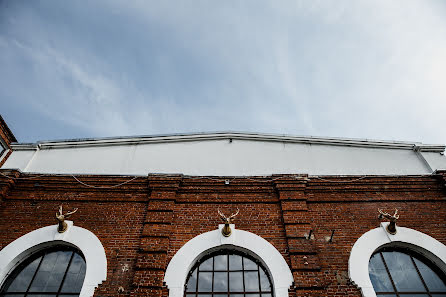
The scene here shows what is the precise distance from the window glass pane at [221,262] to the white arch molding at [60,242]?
226 cm

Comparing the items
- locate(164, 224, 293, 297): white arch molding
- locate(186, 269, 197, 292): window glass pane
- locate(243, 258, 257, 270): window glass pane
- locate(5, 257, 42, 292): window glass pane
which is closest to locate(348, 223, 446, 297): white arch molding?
locate(164, 224, 293, 297): white arch molding

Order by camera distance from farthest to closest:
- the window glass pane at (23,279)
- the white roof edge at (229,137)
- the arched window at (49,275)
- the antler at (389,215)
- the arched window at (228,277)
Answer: the white roof edge at (229,137), the antler at (389,215), the window glass pane at (23,279), the arched window at (49,275), the arched window at (228,277)

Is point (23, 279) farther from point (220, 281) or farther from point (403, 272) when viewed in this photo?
point (403, 272)

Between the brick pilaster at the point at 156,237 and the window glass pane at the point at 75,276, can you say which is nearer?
the brick pilaster at the point at 156,237

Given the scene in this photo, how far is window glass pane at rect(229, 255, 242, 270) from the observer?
600cm

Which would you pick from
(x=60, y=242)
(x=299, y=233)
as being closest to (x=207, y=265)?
(x=299, y=233)

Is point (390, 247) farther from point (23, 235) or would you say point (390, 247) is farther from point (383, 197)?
point (23, 235)

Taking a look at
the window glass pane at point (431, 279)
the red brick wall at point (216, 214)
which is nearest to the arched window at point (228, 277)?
the red brick wall at point (216, 214)

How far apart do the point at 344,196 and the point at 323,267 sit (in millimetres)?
1945

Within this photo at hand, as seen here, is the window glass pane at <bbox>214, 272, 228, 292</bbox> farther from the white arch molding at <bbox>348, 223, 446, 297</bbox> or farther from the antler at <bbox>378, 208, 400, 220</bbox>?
the antler at <bbox>378, 208, 400, 220</bbox>

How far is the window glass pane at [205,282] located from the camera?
573 cm

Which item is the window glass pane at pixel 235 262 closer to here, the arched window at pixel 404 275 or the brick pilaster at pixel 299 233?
the brick pilaster at pixel 299 233

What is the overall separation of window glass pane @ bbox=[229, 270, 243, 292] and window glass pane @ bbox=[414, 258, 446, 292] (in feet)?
12.7

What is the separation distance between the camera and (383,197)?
698 cm
